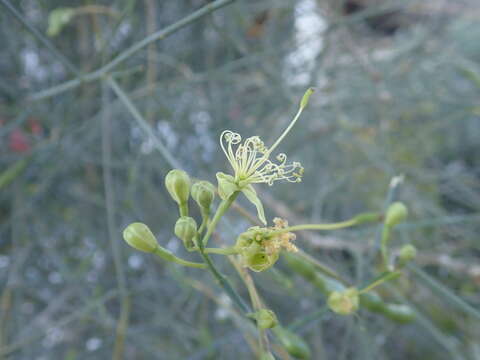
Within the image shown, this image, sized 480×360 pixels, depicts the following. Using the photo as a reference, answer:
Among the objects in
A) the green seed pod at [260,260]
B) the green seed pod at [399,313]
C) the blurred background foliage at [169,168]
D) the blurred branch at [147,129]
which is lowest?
the green seed pod at [399,313]

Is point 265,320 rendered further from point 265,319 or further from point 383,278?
point 383,278

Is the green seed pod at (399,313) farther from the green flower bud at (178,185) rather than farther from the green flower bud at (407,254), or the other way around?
the green flower bud at (178,185)

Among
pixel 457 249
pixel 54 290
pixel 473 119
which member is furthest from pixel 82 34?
pixel 473 119

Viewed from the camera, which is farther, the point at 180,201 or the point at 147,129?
the point at 147,129

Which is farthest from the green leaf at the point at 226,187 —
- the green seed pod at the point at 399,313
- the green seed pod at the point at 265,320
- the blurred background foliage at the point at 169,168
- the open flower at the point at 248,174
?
the blurred background foliage at the point at 169,168

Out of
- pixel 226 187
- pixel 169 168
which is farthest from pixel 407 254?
pixel 169 168

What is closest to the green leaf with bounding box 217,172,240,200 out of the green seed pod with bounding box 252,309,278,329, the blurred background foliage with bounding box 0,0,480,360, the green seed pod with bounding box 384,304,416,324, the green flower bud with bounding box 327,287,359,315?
the green seed pod with bounding box 252,309,278,329
